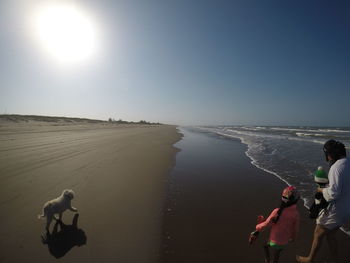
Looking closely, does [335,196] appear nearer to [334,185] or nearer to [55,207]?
[334,185]

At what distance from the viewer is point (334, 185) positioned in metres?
3.11

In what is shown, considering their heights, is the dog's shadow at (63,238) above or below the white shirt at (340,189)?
below

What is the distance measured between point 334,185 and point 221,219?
2.76m

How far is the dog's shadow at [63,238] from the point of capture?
3789 millimetres

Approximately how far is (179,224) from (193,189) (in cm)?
265

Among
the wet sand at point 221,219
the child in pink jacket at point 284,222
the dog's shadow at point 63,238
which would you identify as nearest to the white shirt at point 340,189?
the child in pink jacket at point 284,222

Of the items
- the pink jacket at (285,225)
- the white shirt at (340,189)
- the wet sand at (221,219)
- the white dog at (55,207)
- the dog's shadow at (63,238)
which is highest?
the white shirt at (340,189)

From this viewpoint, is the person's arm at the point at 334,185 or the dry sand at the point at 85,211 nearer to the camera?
the person's arm at the point at 334,185

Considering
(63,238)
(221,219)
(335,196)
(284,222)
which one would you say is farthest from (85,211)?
(335,196)

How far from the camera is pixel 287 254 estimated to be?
4.00 m

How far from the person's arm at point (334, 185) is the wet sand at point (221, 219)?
146 cm

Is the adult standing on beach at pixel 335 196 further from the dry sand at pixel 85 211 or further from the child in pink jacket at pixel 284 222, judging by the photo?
the dry sand at pixel 85 211

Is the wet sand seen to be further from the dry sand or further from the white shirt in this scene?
the white shirt

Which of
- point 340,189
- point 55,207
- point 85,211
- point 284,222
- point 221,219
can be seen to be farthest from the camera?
point 221,219
